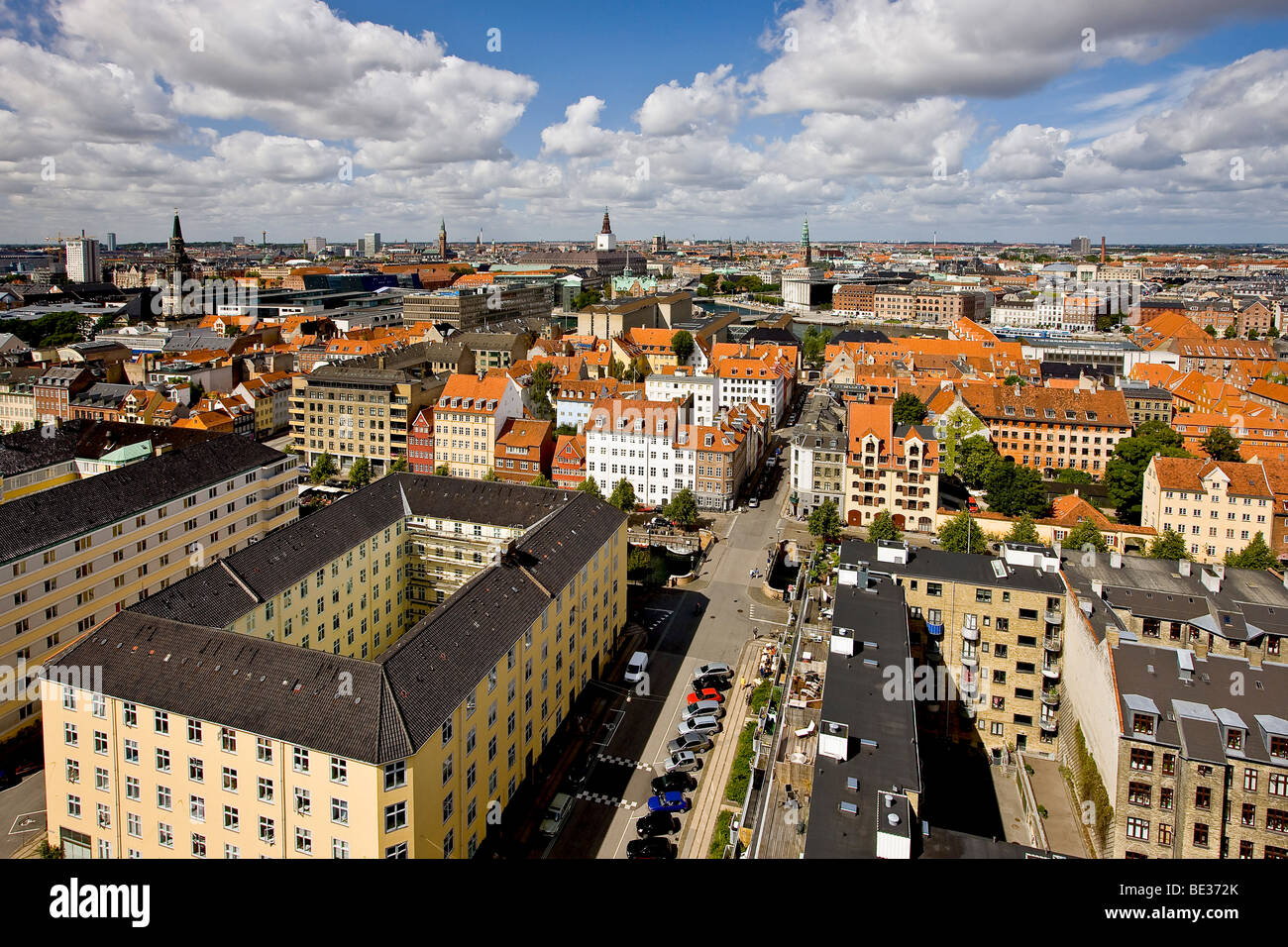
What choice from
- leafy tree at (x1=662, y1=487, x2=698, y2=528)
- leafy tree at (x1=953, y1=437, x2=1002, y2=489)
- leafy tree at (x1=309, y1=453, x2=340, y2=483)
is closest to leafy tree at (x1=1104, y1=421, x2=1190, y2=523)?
leafy tree at (x1=953, y1=437, x2=1002, y2=489)

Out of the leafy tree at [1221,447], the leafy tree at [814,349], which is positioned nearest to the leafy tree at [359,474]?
the leafy tree at [1221,447]

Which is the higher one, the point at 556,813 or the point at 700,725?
the point at 700,725

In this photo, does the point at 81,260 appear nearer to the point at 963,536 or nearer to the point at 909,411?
the point at 909,411

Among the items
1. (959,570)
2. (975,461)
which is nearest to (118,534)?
(959,570)

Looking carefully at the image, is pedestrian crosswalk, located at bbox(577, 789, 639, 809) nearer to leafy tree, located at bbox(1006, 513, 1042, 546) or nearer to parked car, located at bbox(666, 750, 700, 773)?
parked car, located at bbox(666, 750, 700, 773)

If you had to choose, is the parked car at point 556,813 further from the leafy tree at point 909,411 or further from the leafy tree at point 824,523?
the leafy tree at point 909,411

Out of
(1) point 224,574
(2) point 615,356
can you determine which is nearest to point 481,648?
(1) point 224,574
